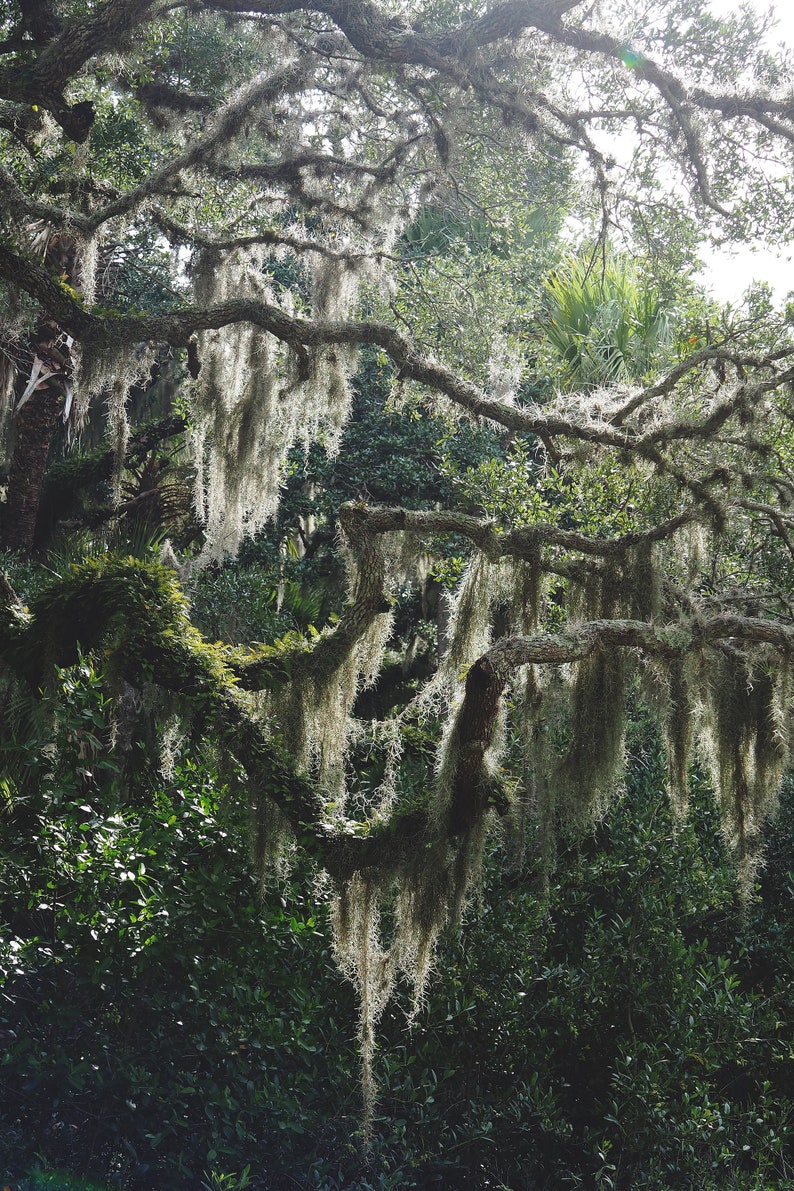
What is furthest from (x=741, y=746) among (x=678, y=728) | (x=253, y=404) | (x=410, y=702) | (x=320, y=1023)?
(x=253, y=404)

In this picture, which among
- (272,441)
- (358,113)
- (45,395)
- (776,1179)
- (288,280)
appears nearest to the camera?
(776,1179)

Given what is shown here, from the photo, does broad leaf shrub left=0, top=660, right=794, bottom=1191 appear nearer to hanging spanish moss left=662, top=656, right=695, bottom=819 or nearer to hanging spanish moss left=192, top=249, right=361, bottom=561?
hanging spanish moss left=662, top=656, right=695, bottom=819

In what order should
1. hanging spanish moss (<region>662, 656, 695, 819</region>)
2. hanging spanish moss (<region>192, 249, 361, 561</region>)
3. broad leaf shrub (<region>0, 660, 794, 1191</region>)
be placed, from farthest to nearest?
hanging spanish moss (<region>192, 249, 361, 561</region>)
broad leaf shrub (<region>0, 660, 794, 1191</region>)
hanging spanish moss (<region>662, 656, 695, 819</region>)

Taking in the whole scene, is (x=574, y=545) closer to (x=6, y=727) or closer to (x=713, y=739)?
(x=713, y=739)

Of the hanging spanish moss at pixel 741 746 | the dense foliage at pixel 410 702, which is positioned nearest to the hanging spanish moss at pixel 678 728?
the dense foliage at pixel 410 702

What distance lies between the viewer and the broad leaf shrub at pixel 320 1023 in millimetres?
4688

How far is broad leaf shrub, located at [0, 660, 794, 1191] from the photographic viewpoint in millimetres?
4688

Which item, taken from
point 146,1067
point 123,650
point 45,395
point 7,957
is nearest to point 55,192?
point 45,395

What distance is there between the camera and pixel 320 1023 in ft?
17.1

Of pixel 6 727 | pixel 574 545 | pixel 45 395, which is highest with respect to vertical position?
pixel 45 395

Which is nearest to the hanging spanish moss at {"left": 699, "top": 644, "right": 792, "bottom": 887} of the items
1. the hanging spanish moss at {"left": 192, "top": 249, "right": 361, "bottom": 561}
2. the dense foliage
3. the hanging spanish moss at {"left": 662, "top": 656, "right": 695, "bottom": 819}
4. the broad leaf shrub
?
the dense foliage

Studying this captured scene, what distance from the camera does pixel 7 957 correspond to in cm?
470

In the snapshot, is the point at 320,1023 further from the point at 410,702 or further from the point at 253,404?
the point at 253,404

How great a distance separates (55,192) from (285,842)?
4.69 meters
